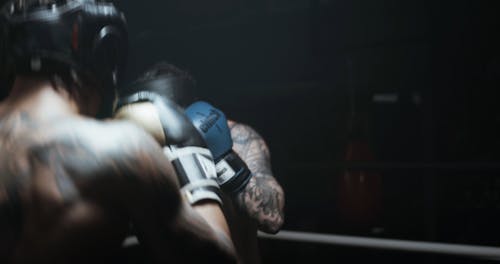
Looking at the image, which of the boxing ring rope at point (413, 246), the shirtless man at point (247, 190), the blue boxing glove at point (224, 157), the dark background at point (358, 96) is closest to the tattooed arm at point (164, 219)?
the blue boxing glove at point (224, 157)

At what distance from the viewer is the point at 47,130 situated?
3.15 feet

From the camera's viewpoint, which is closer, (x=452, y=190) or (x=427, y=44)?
(x=427, y=44)

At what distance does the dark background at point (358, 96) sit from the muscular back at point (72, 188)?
210cm

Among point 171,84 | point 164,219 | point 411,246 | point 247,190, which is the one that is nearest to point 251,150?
point 247,190

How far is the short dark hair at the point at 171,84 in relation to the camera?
181 cm

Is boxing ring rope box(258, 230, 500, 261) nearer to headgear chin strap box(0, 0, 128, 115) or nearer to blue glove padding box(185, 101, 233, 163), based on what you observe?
blue glove padding box(185, 101, 233, 163)

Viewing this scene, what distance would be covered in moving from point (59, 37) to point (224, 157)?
2.02 feet

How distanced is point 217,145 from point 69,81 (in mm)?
543

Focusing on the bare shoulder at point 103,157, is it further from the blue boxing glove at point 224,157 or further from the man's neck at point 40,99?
the blue boxing glove at point 224,157

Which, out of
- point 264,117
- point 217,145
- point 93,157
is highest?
point 93,157

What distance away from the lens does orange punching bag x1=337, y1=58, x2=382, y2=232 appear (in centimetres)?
363

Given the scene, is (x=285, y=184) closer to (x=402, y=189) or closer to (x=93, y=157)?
(x=402, y=189)

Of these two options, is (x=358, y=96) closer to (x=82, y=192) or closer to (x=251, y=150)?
(x=251, y=150)

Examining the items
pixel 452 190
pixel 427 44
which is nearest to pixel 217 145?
pixel 427 44
